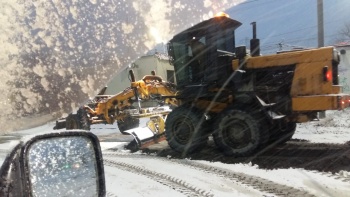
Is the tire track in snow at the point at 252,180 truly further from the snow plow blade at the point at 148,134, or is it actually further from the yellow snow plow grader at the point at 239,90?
the snow plow blade at the point at 148,134

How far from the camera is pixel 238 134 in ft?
23.8

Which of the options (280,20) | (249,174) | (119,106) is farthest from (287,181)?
(280,20)

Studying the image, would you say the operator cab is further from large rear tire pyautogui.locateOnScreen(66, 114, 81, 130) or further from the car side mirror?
the car side mirror

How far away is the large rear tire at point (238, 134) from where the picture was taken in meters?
7.02

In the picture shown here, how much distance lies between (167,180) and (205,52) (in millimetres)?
3906

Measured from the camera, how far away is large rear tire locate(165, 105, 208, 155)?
7875 mm

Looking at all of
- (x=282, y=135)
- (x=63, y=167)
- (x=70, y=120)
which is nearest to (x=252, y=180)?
(x=282, y=135)

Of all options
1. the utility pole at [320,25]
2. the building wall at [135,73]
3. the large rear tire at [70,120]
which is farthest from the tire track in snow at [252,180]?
the utility pole at [320,25]

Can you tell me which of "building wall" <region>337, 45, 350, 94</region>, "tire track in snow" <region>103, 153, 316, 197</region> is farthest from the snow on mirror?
"building wall" <region>337, 45, 350, 94</region>

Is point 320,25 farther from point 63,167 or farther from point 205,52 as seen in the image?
point 63,167

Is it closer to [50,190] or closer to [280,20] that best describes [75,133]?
[50,190]

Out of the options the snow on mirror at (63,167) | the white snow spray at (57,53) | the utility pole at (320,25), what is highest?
the utility pole at (320,25)

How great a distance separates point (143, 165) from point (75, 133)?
581 centimetres

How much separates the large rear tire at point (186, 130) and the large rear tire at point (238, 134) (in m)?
0.48
